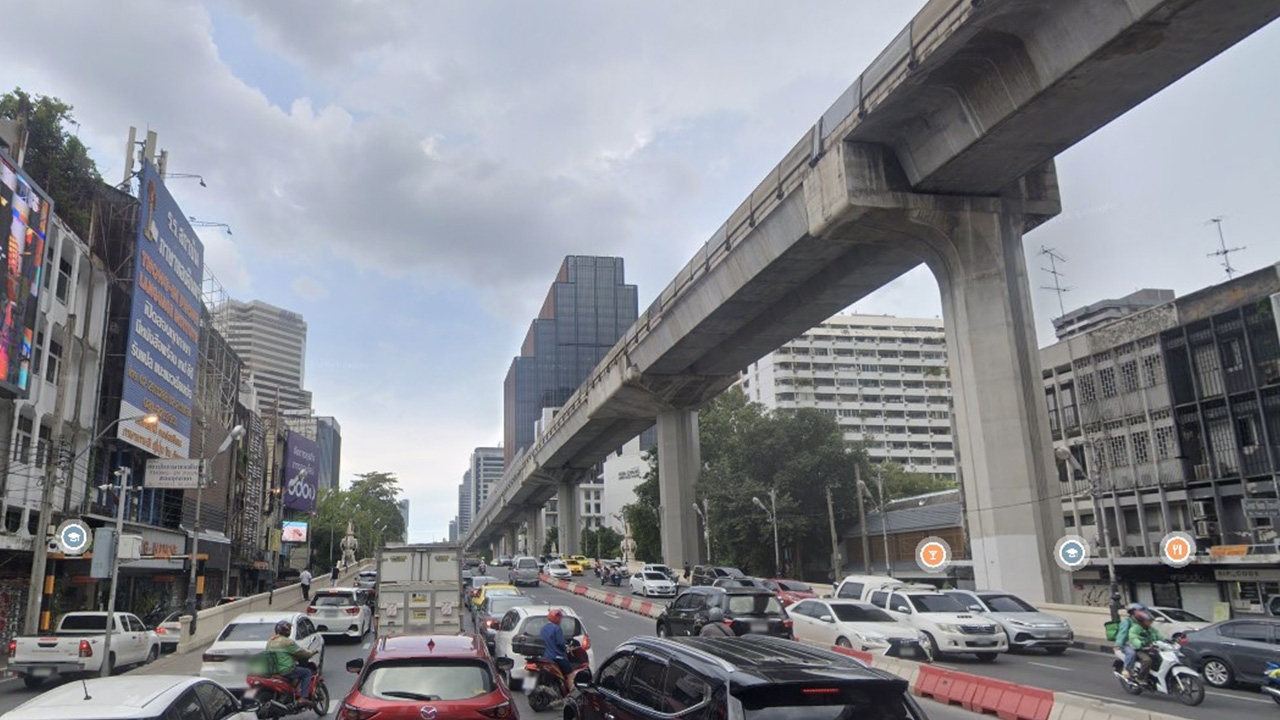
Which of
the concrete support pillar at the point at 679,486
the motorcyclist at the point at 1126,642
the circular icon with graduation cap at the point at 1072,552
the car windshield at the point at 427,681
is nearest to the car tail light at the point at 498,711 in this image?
the car windshield at the point at 427,681

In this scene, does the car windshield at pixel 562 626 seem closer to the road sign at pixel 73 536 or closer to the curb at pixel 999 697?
the curb at pixel 999 697

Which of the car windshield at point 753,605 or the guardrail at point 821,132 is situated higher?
the guardrail at point 821,132

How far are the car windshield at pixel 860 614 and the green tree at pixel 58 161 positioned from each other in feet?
102

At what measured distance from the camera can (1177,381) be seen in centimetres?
4244

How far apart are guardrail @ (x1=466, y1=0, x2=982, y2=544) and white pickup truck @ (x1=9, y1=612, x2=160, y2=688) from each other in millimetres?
24828

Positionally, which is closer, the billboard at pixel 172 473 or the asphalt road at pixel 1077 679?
the asphalt road at pixel 1077 679

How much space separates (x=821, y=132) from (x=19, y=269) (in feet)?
84.2

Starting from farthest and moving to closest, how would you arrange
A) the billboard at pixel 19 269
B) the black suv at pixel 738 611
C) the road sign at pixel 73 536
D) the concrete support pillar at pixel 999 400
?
the concrete support pillar at pixel 999 400
the billboard at pixel 19 269
the road sign at pixel 73 536
the black suv at pixel 738 611

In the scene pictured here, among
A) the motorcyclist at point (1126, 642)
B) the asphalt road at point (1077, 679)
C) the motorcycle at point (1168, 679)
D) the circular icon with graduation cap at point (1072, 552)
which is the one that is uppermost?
the circular icon with graduation cap at point (1072, 552)

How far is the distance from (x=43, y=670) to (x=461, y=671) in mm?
15036

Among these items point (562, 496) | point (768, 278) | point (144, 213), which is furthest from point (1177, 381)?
A: point (562, 496)

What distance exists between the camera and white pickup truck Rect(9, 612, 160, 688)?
1848cm

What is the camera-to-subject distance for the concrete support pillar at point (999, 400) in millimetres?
28344

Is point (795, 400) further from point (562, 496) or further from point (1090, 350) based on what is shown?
point (1090, 350)
